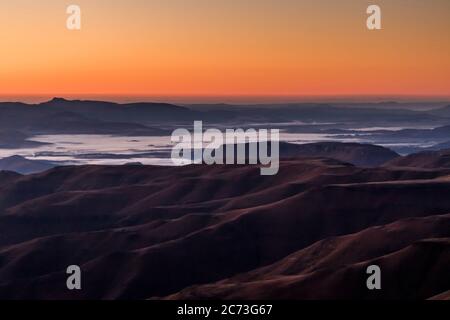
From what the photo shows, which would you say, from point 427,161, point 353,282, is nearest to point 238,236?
point 353,282

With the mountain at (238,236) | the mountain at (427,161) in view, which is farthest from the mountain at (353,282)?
the mountain at (427,161)

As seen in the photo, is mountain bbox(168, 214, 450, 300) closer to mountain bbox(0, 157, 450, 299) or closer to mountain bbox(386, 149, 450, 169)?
mountain bbox(0, 157, 450, 299)

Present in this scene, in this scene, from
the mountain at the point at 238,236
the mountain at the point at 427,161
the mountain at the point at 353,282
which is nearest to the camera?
the mountain at the point at 353,282

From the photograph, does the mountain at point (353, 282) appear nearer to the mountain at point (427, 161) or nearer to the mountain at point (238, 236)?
the mountain at point (238, 236)

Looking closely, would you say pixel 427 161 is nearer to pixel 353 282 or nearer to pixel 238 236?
pixel 238 236

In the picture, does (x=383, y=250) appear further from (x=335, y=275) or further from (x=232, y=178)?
(x=232, y=178)

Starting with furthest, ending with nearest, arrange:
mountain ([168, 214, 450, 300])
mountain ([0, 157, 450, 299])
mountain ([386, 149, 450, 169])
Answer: mountain ([386, 149, 450, 169]), mountain ([0, 157, 450, 299]), mountain ([168, 214, 450, 300])

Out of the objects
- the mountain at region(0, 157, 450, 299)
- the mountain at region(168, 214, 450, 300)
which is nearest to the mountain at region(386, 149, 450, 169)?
the mountain at region(0, 157, 450, 299)
